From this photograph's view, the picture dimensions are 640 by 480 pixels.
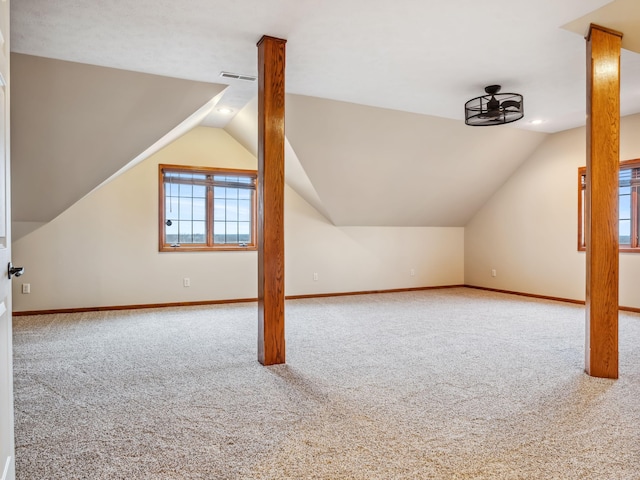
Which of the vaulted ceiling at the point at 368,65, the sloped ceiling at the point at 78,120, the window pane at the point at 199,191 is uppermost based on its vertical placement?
the vaulted ceiling at the point at 368,65

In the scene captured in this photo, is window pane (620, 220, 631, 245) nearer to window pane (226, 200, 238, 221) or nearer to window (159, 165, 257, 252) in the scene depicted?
window (159, 165, 257, 252)

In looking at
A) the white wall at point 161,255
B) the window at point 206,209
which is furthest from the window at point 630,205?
the window at point 206,209

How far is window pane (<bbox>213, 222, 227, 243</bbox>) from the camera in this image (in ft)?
20.6

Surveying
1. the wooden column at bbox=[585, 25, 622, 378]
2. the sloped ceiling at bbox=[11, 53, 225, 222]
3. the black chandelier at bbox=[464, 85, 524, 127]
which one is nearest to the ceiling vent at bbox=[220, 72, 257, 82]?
the sloped ceiling at bbox=[11, 53, 225, 222]

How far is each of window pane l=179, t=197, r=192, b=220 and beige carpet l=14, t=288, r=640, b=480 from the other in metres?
1.89

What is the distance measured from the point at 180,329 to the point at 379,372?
2349 millimetres

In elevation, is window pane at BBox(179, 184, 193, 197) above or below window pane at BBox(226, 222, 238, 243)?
above

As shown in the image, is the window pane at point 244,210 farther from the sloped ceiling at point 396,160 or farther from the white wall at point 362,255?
the sloped ceiling at point 396,160

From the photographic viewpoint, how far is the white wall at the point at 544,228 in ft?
18.5

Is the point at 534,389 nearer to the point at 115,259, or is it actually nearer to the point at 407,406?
the point at 407,406

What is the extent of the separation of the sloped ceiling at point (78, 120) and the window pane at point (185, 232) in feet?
4.69

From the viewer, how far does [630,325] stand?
15.5 feet

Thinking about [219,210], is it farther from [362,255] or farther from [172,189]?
[362,255]

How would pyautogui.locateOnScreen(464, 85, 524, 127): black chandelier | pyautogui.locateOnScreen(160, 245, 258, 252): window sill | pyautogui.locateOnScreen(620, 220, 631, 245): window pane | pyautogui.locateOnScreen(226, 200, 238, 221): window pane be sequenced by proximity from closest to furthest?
pyautogui.locateOnScreen(464, 85, 524, 127): black chandelier, pyautogui.locateOnScreen(620, 220, 631, 245): window pane, pyautogui.locateOnScreen(160, 245, 258, 252): window sill, pyautogui.locateOnScreen(226, 200, 238, 221): window pane
